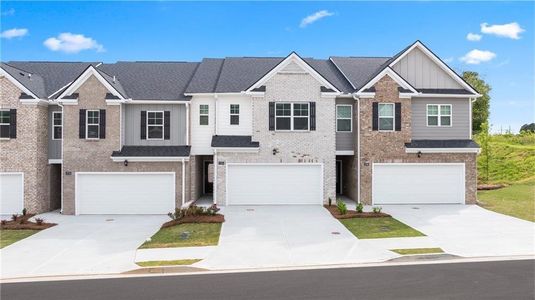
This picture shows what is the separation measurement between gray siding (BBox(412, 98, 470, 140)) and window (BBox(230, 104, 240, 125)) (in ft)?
32.7

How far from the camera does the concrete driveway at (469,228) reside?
448 inches

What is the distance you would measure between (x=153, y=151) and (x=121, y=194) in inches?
111

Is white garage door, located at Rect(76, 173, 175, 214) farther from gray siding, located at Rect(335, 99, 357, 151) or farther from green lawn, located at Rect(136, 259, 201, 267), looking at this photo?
gray siding, located at Rect(335, 99, 357, 151)

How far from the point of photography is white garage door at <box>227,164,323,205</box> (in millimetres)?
19328

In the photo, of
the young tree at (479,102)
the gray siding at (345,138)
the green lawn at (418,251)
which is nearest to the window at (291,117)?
the gray siding at (345,138)

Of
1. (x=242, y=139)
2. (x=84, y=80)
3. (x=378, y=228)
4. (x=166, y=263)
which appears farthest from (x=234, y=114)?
(x=166, y=263)

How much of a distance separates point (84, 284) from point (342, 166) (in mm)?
17108

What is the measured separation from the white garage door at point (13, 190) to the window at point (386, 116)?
1965cm

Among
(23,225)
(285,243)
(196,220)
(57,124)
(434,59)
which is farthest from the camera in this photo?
(434,59)

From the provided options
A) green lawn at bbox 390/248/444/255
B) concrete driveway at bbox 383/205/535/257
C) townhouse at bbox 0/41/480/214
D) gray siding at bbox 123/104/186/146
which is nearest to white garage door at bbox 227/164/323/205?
townhouse at bbox 0/41/480/214

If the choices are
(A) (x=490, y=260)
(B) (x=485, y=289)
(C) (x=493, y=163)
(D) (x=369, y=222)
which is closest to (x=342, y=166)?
(D) (x=369, y=222)

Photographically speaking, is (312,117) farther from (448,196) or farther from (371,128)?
(448,196)

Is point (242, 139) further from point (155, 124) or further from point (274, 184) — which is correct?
point (155, 124)

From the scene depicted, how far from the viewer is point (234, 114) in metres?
19.8
